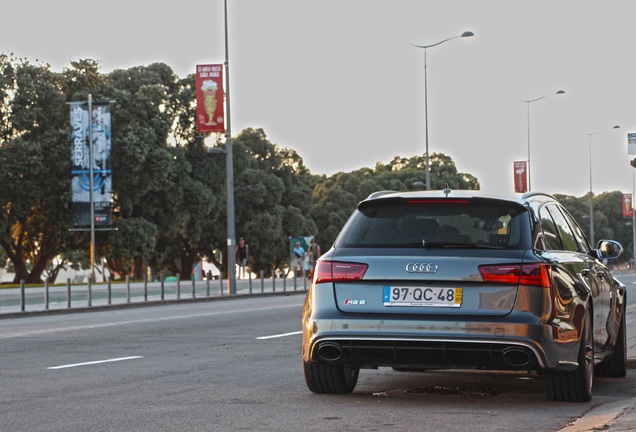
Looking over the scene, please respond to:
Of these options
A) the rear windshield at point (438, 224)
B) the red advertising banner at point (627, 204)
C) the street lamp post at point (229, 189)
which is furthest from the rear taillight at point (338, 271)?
the red advertising banner at point (627, 204)

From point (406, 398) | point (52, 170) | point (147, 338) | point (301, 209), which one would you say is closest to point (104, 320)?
point (147, 338)

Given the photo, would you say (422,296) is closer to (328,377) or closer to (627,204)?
(328,377)

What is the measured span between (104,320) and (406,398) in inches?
619

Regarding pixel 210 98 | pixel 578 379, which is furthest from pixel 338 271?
pixel 210 98

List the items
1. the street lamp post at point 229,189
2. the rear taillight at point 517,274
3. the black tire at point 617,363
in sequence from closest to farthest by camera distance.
Result: the rear taillight at point 517,274 → the black tire at point 617,363 → the street lamp post at point 229,189

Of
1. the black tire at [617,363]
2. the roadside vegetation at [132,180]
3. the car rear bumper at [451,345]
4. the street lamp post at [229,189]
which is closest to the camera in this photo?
the car rear bumper at [451,345]

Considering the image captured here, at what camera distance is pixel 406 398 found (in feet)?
33.5

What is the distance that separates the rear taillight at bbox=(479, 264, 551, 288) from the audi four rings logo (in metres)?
0.33

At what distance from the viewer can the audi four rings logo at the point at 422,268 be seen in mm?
9305

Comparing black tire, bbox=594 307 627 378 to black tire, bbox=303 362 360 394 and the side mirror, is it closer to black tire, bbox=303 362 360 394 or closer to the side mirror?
the side mirror

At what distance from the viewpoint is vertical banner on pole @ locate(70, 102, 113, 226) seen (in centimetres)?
5562

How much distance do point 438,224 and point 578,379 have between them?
4.92 ft

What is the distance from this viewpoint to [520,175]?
76.4 meters

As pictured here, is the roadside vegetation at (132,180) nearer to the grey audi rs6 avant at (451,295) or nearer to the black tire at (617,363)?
the black tire at (617,363)
